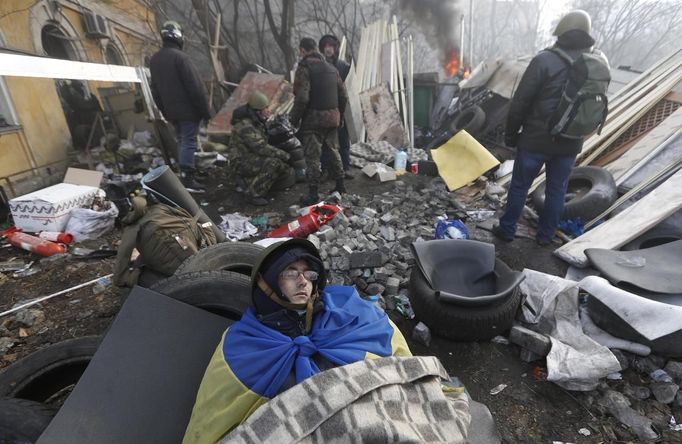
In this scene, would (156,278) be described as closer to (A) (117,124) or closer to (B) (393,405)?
(B) (393,405)

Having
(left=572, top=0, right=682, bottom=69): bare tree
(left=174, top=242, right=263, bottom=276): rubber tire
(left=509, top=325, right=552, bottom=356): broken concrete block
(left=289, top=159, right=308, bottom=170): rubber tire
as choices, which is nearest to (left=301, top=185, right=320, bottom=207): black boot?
(left=289, top=159, right=308, bottom=170): rubber tire

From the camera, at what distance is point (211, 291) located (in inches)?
88.0

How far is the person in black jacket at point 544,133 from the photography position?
3.41 meters

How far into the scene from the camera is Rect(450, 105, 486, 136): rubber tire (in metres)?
7.54

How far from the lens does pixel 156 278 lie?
3014 mm

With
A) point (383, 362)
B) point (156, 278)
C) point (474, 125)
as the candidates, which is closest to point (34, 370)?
point (156, 278)

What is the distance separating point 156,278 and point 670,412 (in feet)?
13.0

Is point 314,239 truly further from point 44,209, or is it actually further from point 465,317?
point 44,209

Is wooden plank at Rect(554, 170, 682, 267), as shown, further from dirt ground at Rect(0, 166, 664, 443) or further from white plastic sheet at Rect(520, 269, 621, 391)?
white plastic sheet at Rect(520, 269, 621, 391)

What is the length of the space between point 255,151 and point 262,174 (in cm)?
37

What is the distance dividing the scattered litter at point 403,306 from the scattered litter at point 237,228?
232 cm

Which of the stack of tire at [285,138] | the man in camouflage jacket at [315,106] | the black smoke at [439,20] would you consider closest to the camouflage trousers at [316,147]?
the man in camouflage jacket at [315,106]

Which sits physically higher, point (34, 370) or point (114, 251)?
point (34, 370)

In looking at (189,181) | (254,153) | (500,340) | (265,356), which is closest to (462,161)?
(254,153)
